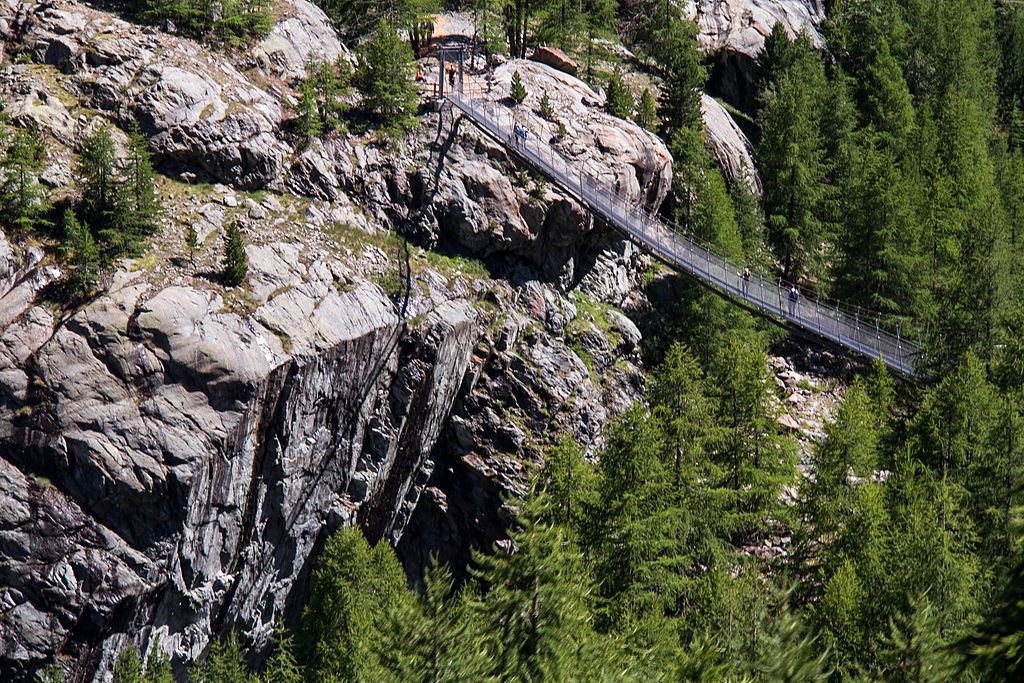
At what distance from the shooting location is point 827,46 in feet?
212

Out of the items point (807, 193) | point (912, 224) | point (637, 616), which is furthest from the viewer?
point (807, 193)

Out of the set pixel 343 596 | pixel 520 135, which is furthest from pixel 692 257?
pixel 343 596

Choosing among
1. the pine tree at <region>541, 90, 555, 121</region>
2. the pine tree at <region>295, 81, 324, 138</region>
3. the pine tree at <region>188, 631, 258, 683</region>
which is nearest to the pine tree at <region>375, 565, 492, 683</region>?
the pine tree at <region>188, 631, 258, 683</region>

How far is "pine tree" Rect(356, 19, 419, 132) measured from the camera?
128 feet

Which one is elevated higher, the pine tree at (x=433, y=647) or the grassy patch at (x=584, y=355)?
the pine tree at (x=433, y=647)

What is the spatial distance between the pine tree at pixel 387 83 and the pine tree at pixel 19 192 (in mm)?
12212

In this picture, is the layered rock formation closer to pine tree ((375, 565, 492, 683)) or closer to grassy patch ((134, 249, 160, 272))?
grassy patch ((134, 249, 160, 272))

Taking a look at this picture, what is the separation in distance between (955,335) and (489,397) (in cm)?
1603

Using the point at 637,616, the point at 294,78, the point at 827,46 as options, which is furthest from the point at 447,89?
the point at 827,46

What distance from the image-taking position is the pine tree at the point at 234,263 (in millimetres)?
31516

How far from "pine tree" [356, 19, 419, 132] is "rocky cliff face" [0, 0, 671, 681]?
128cm

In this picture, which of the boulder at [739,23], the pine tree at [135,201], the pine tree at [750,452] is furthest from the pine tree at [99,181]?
the boulder at [739,23]

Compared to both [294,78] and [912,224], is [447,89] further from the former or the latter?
[912,224]

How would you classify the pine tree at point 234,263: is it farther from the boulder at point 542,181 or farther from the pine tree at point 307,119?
the boulder at point 542,181
